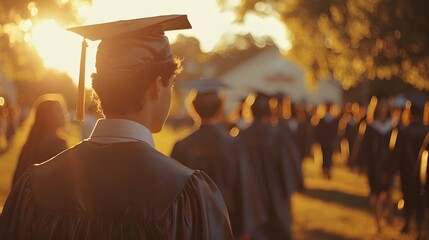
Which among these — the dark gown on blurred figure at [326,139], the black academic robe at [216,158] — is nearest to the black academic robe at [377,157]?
the black academic robe at [216,158]

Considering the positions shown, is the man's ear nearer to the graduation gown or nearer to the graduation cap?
the graduation cap

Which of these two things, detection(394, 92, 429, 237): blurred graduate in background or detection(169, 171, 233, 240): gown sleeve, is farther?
detection(394, 92, 429, 237): blurred graduate in background

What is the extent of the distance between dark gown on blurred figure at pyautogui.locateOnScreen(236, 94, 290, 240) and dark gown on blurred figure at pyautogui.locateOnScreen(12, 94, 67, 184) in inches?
133

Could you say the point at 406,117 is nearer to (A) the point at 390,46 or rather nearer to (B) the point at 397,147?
(B) the point at 397,147

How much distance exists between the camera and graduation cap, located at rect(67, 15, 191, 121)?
287 centimetres

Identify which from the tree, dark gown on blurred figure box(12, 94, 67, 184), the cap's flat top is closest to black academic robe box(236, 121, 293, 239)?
dark gown on blurred figure box(12, 94, 67, 184)

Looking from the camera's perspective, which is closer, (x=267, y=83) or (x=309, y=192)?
(x=309, y=192)


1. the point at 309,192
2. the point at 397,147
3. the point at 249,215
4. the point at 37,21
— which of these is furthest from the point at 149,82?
the point at 309,192

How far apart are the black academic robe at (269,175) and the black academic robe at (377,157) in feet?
5.27

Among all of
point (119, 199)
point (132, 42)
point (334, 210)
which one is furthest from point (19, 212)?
point (334, 210)

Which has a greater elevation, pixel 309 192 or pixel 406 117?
pixel 406 117

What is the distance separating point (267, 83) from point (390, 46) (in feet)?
209

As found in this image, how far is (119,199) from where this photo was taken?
2.66m

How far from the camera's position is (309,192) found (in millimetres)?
16047
